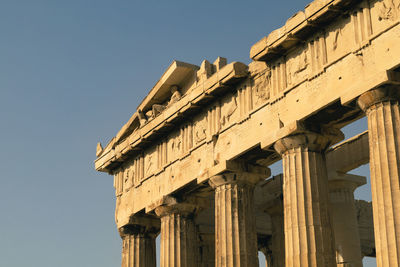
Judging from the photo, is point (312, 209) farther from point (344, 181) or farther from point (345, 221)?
point (345, 221)

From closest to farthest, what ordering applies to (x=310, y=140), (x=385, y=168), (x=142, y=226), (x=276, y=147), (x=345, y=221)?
(x=385, y=168), (x=310, y=140), (x=276, y=147), (x=345, y=221), (x=142, y=226)

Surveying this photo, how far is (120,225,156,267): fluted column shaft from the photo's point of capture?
3077 cm

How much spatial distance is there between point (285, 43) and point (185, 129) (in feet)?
21.7

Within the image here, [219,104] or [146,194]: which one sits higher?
[219,104]

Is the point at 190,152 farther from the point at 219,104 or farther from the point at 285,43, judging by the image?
the point at 285,43

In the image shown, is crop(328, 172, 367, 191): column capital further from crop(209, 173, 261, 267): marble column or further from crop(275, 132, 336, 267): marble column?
crop(275, 132, 336, 267): marble column

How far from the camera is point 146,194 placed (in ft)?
96.8

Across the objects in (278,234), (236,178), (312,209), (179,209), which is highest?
(236,178)

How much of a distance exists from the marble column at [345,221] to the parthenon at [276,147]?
0.05 m

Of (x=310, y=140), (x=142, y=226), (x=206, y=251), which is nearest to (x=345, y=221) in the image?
(x=206, y=251)

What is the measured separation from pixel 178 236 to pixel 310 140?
8.21 metres

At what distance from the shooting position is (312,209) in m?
21.1

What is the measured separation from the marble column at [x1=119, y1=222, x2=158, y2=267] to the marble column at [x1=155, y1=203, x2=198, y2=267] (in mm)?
2758

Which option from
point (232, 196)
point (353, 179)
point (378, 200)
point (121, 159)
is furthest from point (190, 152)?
point (378, 200)
